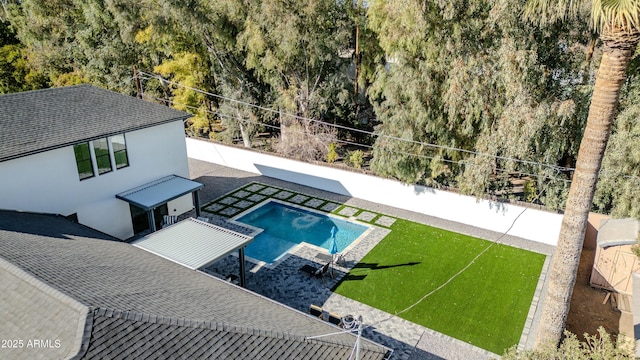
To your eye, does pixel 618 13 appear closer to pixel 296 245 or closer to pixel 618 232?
pixel 618 232

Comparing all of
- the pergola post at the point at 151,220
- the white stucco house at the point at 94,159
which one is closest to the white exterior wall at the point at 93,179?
the white stucco house at the point at 94,159

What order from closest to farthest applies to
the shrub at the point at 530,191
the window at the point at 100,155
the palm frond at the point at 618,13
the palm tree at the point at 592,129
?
the palm frond at the point at 618,13 < the palm tree at the point at 592,129 < the window at the point at 100,155 < the shrub at the point at 530,191

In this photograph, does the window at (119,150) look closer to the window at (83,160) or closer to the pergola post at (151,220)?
the window at (83,160)

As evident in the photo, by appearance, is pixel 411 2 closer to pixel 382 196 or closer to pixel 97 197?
pixel 382 196

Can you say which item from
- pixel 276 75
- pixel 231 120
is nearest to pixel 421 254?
pixel 276 75

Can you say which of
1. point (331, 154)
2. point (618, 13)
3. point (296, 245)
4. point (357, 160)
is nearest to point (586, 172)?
point (618, 13)

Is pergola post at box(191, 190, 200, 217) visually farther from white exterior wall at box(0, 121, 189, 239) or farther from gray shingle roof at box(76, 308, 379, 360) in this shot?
gray shingle roof at box(76, 308, 379, 360)
